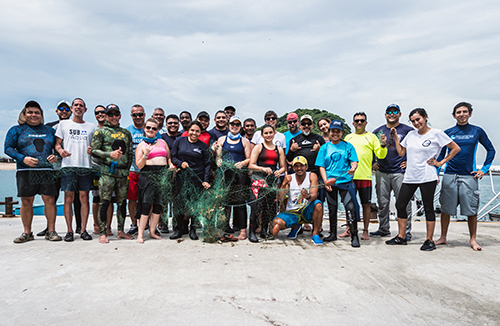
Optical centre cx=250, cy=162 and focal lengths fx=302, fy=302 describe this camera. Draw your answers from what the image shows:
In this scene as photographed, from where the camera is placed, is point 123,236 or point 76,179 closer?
point 76,179

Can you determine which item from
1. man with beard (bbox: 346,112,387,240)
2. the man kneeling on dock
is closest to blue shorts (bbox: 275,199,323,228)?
the man kneeling on dock

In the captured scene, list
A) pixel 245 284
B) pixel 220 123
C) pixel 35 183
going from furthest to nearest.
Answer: pixel 220 123 → pixel 35 183 → pixel 245 284

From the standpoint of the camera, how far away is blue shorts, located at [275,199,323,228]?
543cm

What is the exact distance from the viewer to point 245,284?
11.0ft

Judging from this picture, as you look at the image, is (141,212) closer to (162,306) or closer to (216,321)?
(162,306)

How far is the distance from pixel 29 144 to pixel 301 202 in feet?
15.7

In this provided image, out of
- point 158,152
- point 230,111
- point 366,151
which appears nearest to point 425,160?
point 366,151

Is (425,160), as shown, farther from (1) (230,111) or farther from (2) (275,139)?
(1) (230,111)

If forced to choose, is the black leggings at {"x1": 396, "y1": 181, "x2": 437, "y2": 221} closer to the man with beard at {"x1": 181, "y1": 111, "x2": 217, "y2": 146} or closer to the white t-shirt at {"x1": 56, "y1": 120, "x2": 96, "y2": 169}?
the man with beard at {"x1": 181, "y1": 111, "x2": 217, "y2": 146}

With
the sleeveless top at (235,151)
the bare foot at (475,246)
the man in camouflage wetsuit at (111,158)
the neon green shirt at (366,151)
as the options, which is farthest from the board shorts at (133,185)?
the bare foot at (475,246)

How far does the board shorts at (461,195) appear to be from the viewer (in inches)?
197

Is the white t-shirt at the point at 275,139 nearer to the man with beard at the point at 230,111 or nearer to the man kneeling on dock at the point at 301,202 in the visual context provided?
the man kneeling on dock at the point at 301,202

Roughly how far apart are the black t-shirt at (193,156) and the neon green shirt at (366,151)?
9.12ft

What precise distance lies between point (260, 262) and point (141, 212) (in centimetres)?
247
